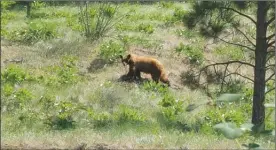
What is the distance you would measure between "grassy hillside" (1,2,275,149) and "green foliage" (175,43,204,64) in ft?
0.09

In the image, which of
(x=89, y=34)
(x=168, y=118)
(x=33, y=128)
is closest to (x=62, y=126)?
(x=33, y=128)

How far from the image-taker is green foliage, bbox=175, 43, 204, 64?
13711mm

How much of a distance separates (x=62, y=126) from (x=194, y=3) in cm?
307

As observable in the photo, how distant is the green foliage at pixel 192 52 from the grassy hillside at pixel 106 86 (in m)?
0.03

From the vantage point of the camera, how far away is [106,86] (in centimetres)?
1055

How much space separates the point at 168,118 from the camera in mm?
8703

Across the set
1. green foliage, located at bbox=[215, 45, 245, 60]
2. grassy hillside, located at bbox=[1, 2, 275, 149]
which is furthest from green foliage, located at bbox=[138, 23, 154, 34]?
green foliage, located at bbox=[215, 45, 245, 60]

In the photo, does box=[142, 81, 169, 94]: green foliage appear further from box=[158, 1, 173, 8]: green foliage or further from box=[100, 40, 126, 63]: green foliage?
box=[158, 1, 173, 8]: green foliage

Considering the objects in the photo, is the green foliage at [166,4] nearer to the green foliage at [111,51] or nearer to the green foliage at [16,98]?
the green foliage at [111,51]

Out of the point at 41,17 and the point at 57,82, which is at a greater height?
the point at 41,17

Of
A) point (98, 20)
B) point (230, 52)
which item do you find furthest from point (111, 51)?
point (230, 52)

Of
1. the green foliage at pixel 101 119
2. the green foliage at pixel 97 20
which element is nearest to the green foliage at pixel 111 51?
the green foliage at pixel 97 20

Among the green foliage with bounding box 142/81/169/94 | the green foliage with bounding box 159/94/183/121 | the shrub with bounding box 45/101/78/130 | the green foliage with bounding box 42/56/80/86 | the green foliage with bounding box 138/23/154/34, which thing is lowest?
the green foliage with bounding box 159/94/183/121

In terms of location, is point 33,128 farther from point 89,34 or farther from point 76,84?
point 89,34
